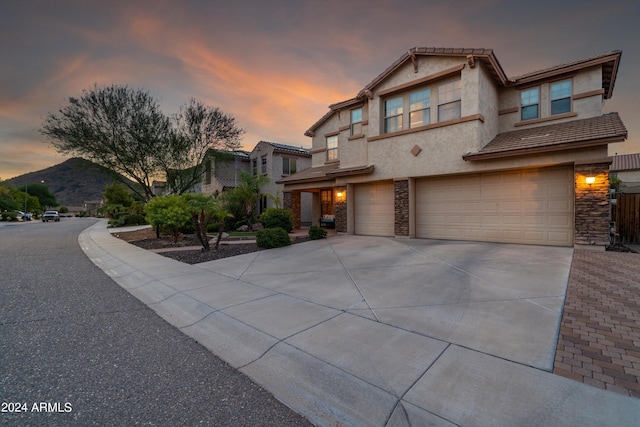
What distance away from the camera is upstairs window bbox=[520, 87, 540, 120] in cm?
1132

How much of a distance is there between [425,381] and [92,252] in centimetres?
1364

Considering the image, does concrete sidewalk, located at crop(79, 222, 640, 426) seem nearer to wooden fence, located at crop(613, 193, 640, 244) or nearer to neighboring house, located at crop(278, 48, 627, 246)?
neighboring house, located at crop(278, 48, 627, 246)

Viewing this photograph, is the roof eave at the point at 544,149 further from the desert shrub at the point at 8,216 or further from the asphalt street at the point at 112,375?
the desert shrub at the point at 8,216

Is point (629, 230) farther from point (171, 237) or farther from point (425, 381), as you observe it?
point (171, 237)

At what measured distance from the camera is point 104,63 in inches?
537

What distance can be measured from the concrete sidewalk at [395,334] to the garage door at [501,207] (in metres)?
2.47

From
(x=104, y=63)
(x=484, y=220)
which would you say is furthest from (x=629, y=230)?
(x=104, y=63)

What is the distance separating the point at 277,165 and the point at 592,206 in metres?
20.2

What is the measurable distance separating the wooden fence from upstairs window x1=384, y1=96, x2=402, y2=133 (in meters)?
9.42

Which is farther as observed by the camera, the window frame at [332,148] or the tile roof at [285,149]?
the tile roof at [285,149]

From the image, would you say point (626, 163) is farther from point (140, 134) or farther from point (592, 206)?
point (140, 134)

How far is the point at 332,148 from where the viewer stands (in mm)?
17953

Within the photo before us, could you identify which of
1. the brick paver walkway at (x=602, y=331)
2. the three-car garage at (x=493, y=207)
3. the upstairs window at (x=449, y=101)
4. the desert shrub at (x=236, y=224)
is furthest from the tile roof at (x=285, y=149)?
the brick paver walkway at (x=602, y=331)

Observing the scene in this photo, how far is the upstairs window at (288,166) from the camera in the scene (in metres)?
24.2
